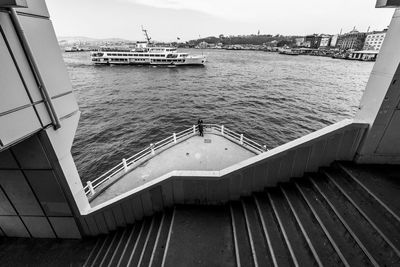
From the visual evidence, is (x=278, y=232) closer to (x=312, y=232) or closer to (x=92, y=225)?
(x=312, y=232)

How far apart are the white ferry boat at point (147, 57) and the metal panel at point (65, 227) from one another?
2456 inches

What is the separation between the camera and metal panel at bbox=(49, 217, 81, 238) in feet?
17.3

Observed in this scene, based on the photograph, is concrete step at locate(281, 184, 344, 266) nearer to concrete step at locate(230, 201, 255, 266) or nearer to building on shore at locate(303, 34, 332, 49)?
concrete step at locate(230, 201, 255, 266)

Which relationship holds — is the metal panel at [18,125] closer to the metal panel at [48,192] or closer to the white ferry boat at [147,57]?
the metal panel at [48,192]

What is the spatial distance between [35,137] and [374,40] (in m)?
178

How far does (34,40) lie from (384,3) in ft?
22.4

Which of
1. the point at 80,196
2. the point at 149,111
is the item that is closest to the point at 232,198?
the point at 80,196

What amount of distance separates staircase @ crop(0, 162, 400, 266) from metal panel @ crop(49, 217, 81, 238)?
27 centimetres

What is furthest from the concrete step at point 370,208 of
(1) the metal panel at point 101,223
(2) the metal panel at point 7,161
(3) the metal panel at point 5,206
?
(3) the metal panel at point 5,206

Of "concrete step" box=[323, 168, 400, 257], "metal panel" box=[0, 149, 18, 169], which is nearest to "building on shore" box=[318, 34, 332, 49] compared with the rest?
"concrete step" box=[323, 168, 400, 257]

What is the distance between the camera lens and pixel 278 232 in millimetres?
3793

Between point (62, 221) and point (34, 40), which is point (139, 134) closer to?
point (62, 221)

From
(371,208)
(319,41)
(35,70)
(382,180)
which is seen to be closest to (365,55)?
(319,41)

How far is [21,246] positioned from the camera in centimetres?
538
